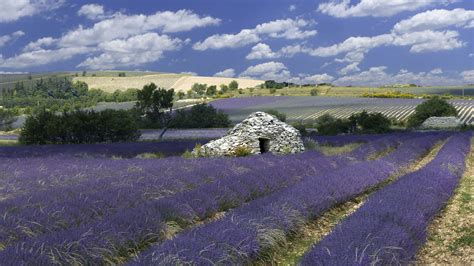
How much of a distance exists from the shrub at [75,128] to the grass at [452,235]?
22.6 metres

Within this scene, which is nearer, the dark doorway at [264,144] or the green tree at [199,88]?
the dark doorway at [264,144]

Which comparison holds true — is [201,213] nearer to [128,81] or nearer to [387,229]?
[387,229]

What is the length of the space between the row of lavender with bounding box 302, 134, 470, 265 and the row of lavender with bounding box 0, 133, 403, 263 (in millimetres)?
2201

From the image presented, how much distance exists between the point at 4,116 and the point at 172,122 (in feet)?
87.5

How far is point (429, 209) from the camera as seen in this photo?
25.2 feet

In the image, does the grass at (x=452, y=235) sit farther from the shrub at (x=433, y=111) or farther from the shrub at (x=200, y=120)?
the shrub at (x=433, y=111)

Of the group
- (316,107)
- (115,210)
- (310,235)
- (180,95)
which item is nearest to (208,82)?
(180,95)

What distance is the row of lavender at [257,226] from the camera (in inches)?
194

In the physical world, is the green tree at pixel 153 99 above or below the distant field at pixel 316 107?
above

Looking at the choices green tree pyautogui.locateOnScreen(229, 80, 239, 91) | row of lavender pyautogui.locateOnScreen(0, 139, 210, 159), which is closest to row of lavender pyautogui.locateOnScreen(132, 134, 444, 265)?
row of lavender pyautogui.locateOnScreen(0, 139, 210, 159)

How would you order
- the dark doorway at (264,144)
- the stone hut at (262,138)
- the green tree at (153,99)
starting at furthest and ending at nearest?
the green tree at (153,99) → the dark doorway at (264,144) → the stone hut at (262,138)

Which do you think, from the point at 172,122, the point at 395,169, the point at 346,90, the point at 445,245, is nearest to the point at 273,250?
the point at 445,245

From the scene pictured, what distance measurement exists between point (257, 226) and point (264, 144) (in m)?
12.9

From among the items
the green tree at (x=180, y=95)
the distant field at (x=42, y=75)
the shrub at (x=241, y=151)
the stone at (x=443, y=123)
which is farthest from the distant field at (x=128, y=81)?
the shrub at (x=241, y=151)
